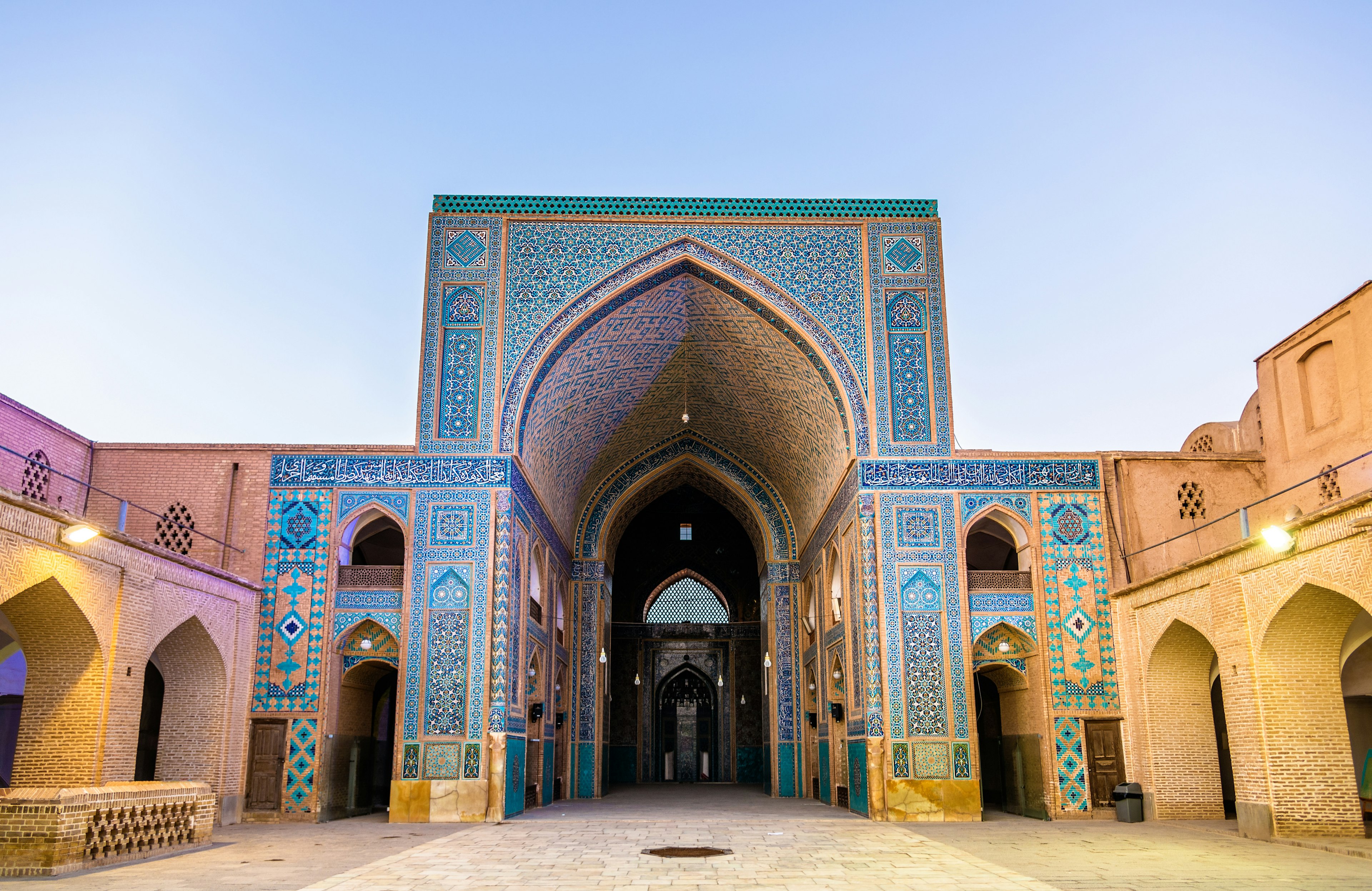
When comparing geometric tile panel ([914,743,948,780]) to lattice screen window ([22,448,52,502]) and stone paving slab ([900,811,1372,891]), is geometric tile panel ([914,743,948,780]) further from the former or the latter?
lattice screen window ([22,448,52,502])

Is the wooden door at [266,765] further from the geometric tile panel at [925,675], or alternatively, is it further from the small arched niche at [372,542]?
the geometric tile panel at [925,675]

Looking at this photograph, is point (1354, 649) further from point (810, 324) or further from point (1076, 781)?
point (810, 324)

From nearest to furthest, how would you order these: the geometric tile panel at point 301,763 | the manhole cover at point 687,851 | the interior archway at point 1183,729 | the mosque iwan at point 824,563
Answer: the manhole cover at point 687,851
the mosque iwan at point 824,563
the interior archway at point 1183,729
the geometric tile panel at point 301,763

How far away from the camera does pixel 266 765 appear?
12.6 meters

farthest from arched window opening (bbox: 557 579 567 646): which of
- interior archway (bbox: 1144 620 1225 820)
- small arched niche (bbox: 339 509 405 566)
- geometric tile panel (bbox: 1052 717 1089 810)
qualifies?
interior archway (bbox: 1144 620 1225 820)

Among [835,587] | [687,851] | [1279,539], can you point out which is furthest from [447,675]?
[1279,539]

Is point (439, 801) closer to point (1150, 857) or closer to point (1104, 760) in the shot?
point (1150, 857)

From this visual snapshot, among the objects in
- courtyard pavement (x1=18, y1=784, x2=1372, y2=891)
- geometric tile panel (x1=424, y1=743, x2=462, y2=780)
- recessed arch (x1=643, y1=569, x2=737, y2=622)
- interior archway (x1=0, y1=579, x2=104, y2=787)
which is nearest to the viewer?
courtyard pavement (x1=18, y1=784, x2=1372, y2=891)

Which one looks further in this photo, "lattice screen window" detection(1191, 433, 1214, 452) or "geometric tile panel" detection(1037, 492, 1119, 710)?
"lattice screen window" detection(1191, 433, 1214, 452)

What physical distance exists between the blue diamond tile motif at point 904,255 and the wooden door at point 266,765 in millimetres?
9432

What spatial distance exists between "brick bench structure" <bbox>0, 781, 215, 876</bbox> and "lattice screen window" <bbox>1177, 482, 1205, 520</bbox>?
37.5 ft

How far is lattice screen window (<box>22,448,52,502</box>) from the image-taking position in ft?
39.6

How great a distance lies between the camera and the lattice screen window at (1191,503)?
13555 millimetres

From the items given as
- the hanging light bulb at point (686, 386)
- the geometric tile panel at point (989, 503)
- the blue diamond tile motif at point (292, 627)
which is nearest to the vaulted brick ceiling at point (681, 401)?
the hanging light bulb at point (686, 386)
